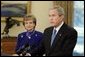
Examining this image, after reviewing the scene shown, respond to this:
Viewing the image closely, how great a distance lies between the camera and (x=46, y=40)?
2252mm

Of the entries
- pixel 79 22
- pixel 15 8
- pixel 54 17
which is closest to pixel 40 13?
pixel 15 8

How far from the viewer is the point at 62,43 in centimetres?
217

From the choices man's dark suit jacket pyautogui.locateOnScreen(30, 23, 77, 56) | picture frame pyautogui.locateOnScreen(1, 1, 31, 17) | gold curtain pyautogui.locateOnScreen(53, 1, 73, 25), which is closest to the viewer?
man's dark suit jacket pyautogui.locateOnScreen(30, 23, 77, 56)

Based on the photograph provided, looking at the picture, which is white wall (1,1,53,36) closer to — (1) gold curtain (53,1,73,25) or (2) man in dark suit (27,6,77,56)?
(1) gold curtain (53,1,73,25)

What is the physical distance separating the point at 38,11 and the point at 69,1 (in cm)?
89

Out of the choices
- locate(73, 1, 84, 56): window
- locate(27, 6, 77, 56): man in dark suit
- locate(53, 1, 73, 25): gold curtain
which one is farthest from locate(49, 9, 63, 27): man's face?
locate(73, 1, 84, 56): window

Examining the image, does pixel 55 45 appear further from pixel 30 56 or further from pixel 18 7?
pixel 18 7

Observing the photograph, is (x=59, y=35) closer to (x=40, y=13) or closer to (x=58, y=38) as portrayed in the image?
(x=58, y=38)

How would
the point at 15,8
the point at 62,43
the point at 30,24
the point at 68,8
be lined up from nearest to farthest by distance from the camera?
the point at 62,43 < the point at 30,24 < the point at 68,8 < the point at 15,8

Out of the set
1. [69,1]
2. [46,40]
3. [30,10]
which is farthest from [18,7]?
[46,40]

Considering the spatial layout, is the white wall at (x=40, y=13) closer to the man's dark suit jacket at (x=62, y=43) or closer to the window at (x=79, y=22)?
the window at (x=79, y=22)

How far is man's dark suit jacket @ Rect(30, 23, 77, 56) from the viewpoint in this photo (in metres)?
2.11

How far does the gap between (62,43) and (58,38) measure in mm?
70

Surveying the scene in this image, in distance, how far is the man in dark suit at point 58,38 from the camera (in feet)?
6.98
